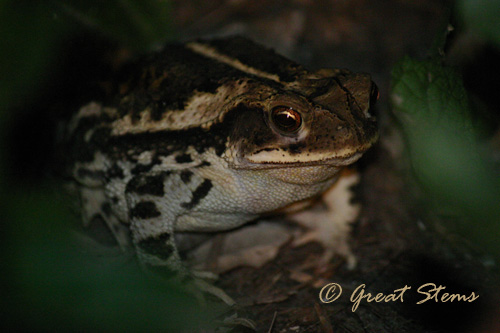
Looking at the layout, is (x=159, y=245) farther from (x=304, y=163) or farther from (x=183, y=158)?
(x=304, y=163)

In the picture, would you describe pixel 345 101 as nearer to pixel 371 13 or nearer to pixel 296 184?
pixel 296 184

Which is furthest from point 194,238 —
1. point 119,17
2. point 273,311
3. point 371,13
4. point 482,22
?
point 371,13

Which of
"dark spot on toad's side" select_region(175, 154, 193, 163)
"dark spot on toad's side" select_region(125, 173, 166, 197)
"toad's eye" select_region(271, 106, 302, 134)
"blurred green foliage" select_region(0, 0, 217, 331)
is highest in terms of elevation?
"toad's eye" select_region(271, 106, 302, 134)

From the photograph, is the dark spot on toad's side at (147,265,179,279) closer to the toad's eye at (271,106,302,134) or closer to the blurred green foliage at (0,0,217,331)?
the toad's eye at (271,106,302,134)

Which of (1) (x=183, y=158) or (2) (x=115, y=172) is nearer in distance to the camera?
(1) (x=183, y=158)

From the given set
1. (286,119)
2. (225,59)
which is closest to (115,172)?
(225,59)

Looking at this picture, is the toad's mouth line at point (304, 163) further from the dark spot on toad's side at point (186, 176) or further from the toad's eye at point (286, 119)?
the dark spot on toad's side at point (186, 176)

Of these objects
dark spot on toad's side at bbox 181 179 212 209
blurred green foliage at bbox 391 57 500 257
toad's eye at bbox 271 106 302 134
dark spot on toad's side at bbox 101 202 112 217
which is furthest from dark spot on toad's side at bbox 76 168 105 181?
blurred green foliage at bbox 391 57 500 257
